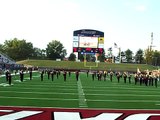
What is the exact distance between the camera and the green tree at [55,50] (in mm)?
136500

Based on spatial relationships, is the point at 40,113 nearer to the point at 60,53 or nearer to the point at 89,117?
the point at 89,117

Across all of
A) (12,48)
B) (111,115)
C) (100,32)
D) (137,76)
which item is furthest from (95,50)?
(12,48)

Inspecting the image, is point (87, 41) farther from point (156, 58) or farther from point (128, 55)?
point (128, 55)

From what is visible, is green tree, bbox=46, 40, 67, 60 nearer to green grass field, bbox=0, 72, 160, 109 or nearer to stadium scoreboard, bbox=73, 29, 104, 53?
stadium scoreboard, bbox=73, 29, 104, 53

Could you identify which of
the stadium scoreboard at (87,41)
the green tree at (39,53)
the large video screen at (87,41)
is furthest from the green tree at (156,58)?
the large video screen at (87,41)

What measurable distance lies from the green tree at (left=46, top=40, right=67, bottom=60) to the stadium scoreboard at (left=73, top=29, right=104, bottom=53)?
82.5 m

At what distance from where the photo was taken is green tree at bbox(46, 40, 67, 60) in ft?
448

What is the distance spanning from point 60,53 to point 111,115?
419 ft

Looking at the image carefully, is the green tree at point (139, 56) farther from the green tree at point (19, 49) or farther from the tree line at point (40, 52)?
the green tree at point (19, 49)

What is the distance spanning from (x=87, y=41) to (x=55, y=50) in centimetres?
8558

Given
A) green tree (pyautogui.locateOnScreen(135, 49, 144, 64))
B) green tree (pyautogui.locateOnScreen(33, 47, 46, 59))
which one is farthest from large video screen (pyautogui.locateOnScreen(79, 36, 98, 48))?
green tree (pyautogui.locateOnScreen(135, 49, 144, 64))

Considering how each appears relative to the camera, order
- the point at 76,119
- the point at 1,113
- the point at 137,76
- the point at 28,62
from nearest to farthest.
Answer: the point at 76,119 → the point at 1,113 → the point at 137,76 → the point at 28,62

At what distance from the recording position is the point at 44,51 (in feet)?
470

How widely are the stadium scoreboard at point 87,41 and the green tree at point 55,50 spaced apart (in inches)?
3248
